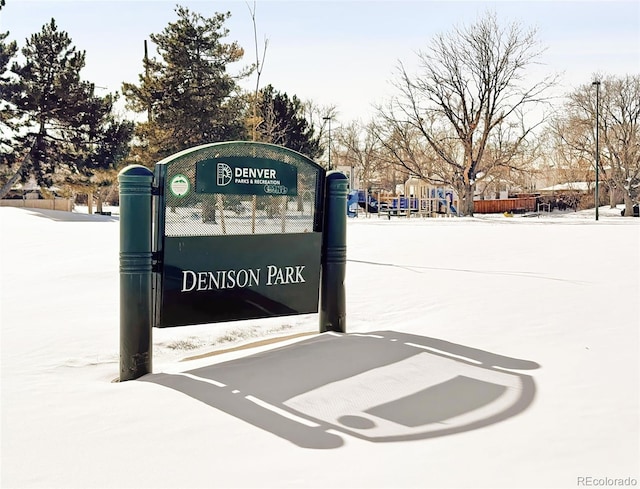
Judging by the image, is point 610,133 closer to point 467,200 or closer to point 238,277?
point 467,200

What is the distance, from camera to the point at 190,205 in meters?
5.39

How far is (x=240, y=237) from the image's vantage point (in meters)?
5.71

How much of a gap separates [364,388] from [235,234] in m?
1.88

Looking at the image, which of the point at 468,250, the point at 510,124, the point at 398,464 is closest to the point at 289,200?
the point at 398,464

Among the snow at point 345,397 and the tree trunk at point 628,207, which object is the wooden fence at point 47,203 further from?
the tree trunk at point 628,207

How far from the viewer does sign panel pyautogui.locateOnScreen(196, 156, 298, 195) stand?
5430 mm

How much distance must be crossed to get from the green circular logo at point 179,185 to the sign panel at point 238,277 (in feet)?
1.22

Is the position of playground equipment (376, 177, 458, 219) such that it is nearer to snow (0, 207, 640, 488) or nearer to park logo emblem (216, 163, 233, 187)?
snow (0, 207, 640, 488)

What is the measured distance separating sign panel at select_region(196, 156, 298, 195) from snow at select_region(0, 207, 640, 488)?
1434 mm

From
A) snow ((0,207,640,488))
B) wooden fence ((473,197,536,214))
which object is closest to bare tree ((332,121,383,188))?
wooden fence ((473,197,536,214))

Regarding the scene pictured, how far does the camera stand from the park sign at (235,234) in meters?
5.26

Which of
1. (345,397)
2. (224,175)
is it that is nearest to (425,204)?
(224,175)

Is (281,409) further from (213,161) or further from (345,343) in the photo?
(213,161)

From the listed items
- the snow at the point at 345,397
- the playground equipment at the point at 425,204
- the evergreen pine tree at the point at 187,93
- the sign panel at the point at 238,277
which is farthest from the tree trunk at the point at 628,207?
the sign panel at the point at 238,277
